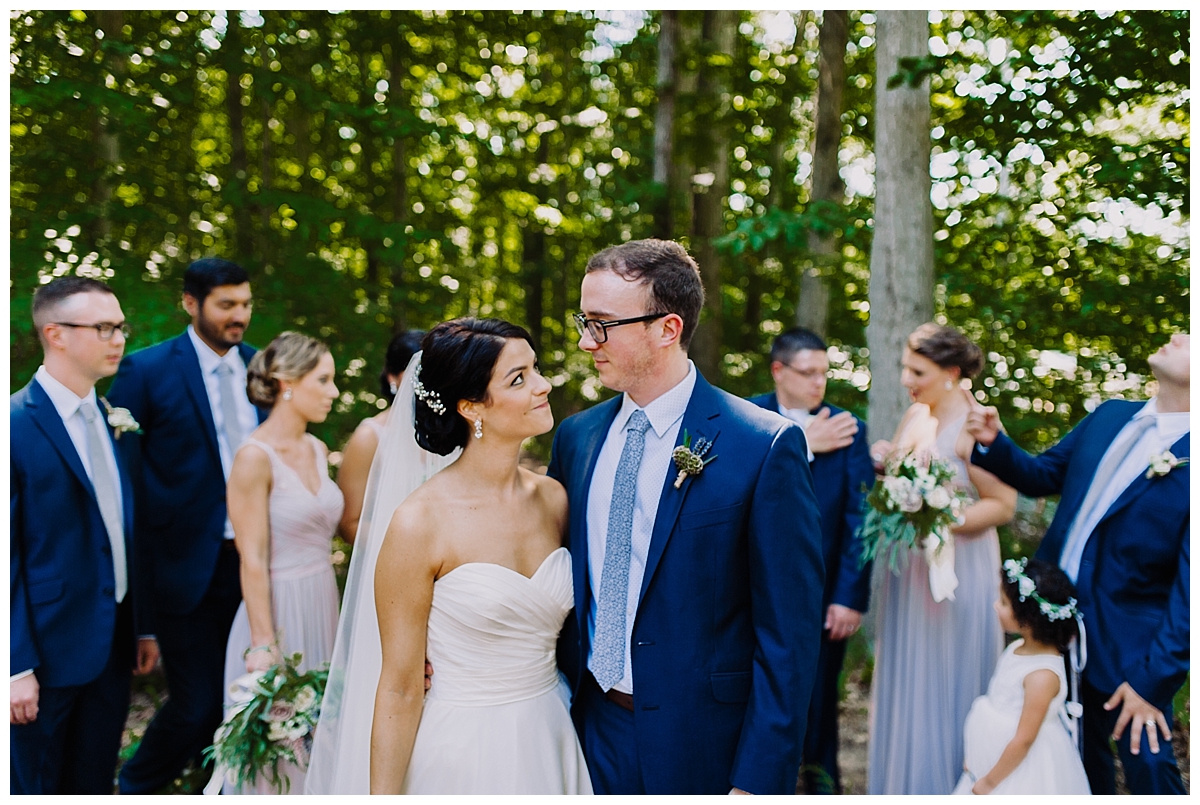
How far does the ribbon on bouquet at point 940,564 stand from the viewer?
3.81 meters

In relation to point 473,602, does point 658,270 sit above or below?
above

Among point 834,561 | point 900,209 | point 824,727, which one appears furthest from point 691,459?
point 900,209

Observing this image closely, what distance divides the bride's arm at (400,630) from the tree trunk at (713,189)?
18.5 ft

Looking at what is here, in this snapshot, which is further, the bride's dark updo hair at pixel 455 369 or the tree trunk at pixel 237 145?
the tree trunk at pixel 237 145

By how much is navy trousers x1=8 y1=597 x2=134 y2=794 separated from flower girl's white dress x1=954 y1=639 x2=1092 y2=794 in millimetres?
3734

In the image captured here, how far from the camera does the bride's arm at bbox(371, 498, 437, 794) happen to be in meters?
2.42

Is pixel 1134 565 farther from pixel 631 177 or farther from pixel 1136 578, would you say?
pixel 631 177

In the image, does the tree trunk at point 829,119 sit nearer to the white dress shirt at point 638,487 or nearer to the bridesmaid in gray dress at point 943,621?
the bridesmaid in gray dress at point 943,621

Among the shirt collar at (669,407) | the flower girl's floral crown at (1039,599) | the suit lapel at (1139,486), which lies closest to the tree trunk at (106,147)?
the shirt collar at (669,407)

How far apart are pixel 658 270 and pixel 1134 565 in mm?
2249

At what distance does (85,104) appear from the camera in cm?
588

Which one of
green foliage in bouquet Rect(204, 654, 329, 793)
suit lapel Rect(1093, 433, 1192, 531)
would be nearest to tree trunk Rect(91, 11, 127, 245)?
green foliage in bouquet Rect(204, 654, 329, 793)

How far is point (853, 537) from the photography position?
406 centimetres

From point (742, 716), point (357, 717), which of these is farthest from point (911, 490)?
point (357, 717)
